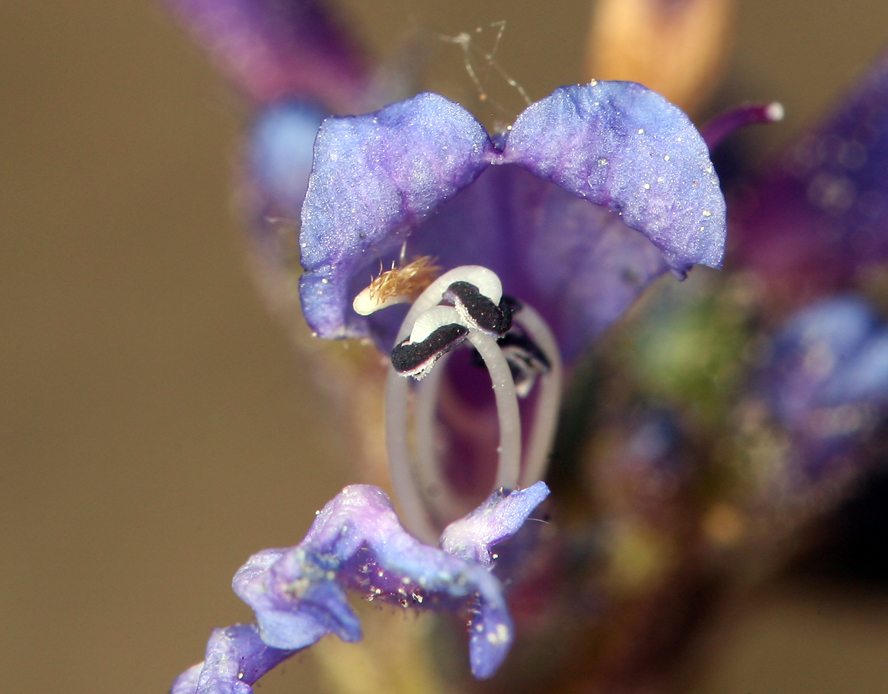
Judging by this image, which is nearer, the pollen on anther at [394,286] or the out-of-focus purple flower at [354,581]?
the out-of-focus purple flower at [354,581]

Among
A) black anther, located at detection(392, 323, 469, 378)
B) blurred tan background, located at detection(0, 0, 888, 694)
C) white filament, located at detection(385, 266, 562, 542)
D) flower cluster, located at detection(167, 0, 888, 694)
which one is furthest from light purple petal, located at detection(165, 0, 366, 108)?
blurred tan background, located at detection(0, 0, 888, 694)

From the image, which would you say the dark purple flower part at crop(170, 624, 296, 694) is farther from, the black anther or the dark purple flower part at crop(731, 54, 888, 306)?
the dark purple flower part at crop(731, 54, 888, 306)

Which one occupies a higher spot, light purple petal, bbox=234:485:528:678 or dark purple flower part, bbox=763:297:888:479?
dark purple flower part, bbox=763:297:888:479

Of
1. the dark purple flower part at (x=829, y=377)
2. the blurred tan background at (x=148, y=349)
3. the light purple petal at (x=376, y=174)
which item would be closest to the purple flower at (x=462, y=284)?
the light purple petal at (x=376, y=174)

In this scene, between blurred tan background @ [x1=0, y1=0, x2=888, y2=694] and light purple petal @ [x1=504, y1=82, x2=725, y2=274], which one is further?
blurred tan background @ [x1=0, y1=0, x2=888, y2=694]

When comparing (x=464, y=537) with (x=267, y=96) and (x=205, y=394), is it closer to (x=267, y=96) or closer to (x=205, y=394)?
(x=267, y=96)

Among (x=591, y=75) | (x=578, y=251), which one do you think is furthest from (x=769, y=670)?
(x=578, y=251)

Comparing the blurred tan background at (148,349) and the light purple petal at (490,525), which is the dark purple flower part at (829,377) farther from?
the blurred tan background at (148,349)
